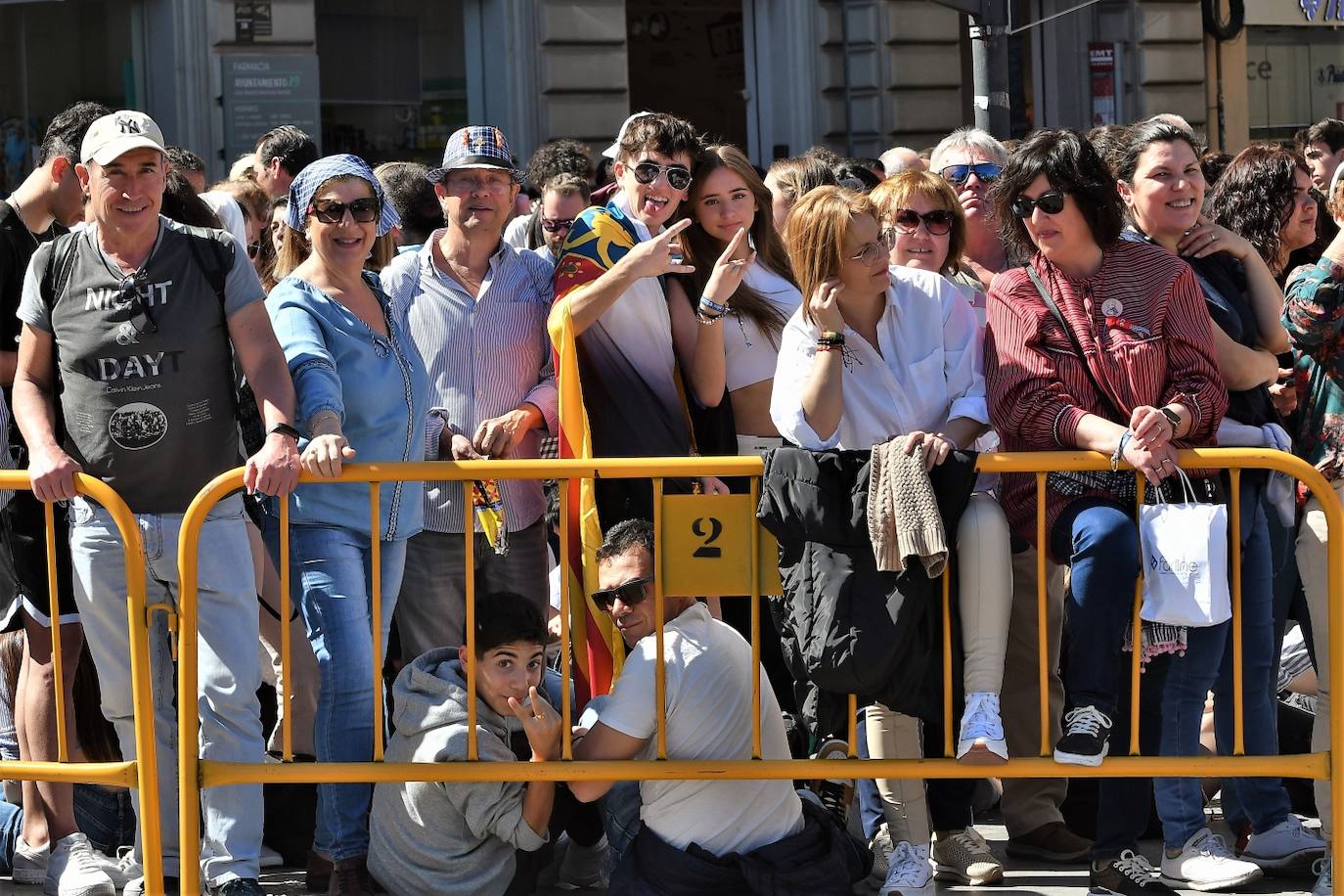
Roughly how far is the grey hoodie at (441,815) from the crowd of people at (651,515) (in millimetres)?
11

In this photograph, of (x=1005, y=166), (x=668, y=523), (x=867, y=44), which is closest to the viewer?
(x=668, y=523)

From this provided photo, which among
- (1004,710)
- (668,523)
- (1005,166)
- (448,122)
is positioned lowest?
(1004,710)

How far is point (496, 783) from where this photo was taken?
5156 millimetres

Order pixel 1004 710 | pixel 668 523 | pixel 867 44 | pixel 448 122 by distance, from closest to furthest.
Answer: pixel 668 523, pixel 1004 710, pixel 448 122, pixel 867 44

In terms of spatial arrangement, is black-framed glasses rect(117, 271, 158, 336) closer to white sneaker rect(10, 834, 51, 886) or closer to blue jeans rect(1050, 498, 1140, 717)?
white sneaker rect(10, 834, 51, 886)

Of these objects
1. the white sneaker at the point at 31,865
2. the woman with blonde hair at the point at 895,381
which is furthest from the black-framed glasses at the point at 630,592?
the white sneaker at the point at 31,865

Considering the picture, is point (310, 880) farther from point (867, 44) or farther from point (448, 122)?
point (867, 44)

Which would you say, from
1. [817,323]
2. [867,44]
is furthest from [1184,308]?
[867,44]

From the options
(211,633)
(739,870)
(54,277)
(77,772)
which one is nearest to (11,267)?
(54,277)

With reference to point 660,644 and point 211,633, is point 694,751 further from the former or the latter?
point 211,633

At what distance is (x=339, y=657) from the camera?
514 centimetres

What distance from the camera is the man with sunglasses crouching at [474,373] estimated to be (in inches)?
225

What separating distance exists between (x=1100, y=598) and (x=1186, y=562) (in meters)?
0.23

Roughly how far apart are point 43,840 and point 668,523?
2.19 metres
